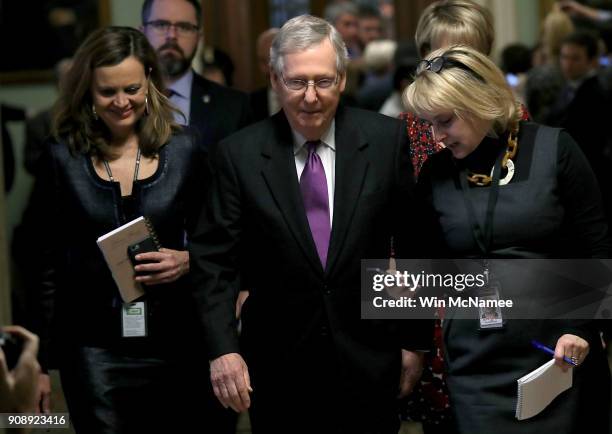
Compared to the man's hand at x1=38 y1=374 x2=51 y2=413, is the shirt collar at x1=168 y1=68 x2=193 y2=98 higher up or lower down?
higher up

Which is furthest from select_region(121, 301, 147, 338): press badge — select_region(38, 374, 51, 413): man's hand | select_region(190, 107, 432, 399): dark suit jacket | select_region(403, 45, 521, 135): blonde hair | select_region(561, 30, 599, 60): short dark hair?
select_region(561, 30, 599, 60): short dark hair

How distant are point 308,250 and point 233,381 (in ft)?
1.51

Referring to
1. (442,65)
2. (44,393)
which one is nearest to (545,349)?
(442,65)

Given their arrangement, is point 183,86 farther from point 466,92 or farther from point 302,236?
point 466,92

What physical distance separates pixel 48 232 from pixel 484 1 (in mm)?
7124

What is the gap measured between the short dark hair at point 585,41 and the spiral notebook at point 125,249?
438cm

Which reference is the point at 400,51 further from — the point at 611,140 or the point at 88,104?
the point at 88,104

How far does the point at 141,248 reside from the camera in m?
4.13

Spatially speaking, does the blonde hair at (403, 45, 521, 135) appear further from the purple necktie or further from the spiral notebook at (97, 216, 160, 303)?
the spiral notebook at (97, 216, 160, 303)

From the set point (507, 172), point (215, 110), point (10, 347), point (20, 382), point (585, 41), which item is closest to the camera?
point (20, 382)

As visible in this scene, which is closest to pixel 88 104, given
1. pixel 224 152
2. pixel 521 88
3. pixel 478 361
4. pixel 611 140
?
pixel 224 152

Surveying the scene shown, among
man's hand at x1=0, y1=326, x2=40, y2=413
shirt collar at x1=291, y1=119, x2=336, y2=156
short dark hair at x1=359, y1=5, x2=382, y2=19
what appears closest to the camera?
man's hand at x1=0, y1=326, x2=40, y2=413

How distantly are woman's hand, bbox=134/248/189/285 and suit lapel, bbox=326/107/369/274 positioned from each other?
72 cm

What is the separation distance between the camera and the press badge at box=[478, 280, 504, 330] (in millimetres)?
3648
